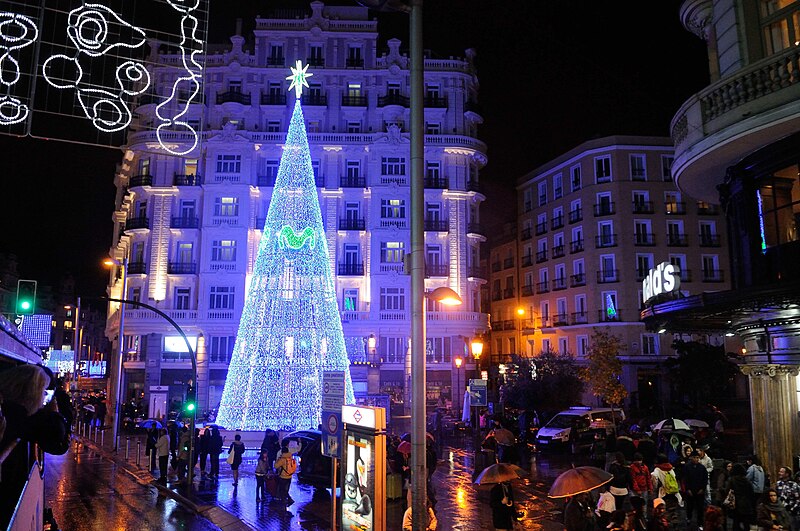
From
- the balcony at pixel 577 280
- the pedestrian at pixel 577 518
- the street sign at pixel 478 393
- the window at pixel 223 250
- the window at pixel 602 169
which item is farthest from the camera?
the balcony at pixel 577 280

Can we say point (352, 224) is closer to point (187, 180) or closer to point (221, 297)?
point (221, 297)

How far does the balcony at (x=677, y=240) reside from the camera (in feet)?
165

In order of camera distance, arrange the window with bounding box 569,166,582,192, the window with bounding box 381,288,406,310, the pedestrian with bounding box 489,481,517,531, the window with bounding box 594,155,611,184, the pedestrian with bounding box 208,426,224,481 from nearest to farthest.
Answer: the pedestrian with bounding box 489,481,517,531 → the pedestrian with bounding box 208,426,224,481 → the window with bounding box 381,288,406,310 → the window with bounding box 594,155,611,184 → the window with bounding box 569,166,582,192

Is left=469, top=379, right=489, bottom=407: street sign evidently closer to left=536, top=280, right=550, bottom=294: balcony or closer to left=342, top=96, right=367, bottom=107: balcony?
left=342, top=96, right=367, bottom=107: balcony

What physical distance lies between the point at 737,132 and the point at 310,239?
1818 centimetres

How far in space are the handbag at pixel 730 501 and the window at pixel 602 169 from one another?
136ft

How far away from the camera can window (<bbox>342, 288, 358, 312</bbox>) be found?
157 ft

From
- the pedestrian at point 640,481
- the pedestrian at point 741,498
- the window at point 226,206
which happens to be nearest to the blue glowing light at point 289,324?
the pedestrian at point 640,481

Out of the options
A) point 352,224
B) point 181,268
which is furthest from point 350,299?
point 181,268

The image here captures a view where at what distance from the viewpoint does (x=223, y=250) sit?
4778cm

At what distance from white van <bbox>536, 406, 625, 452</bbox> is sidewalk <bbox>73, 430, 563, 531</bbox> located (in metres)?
5.38

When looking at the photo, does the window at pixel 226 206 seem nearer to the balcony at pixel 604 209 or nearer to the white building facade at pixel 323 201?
the white building facade at pixel 323 201

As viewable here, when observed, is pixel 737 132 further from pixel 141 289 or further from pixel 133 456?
pixel 141 289

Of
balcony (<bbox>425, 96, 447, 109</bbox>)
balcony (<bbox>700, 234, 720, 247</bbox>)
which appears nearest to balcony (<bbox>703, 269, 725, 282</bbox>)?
balcony (<bbox>700, 234, 720, 247</bbox>)
